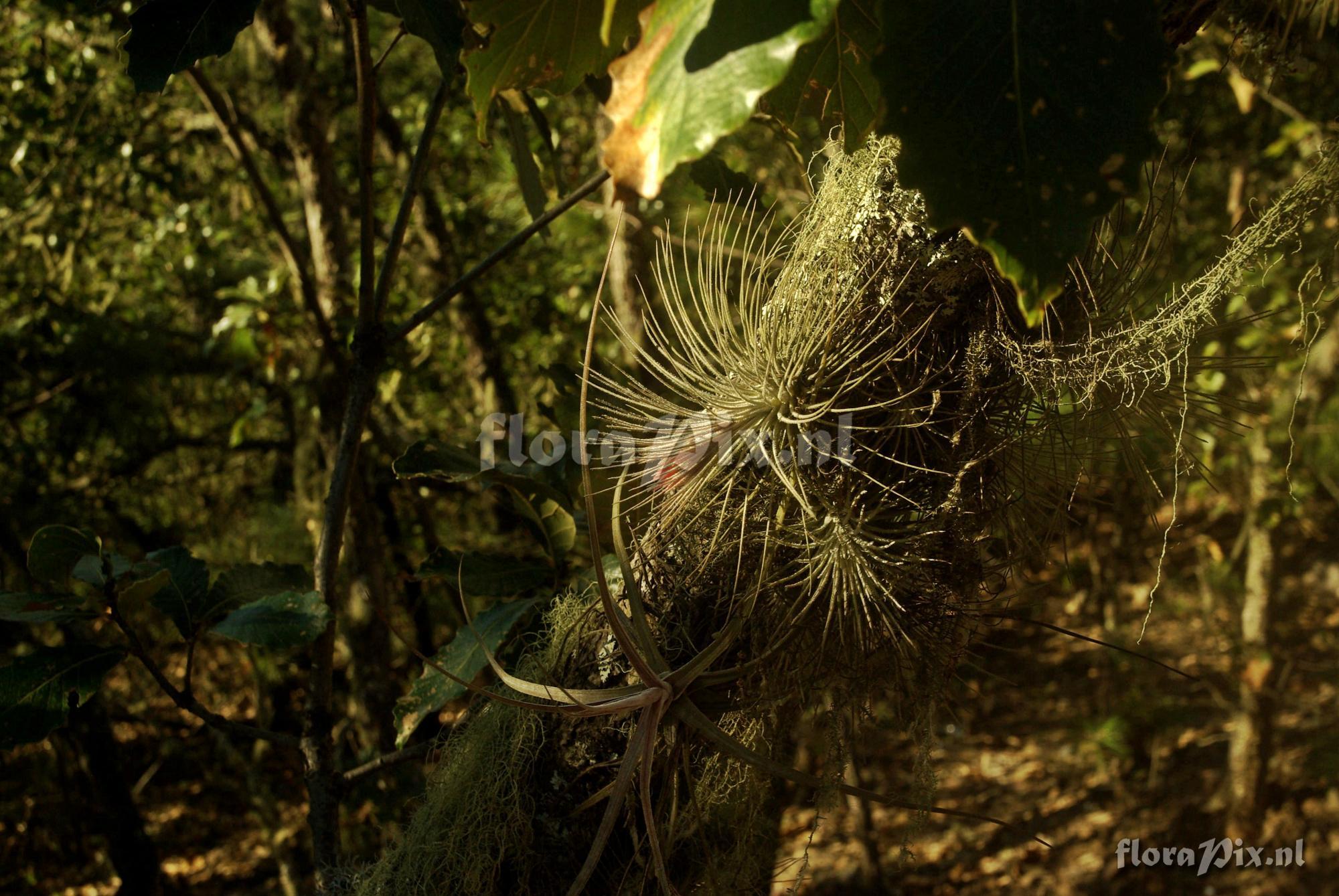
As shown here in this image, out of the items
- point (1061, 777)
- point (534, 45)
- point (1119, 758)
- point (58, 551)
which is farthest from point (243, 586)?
point (1061, 777)

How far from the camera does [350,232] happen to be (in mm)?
3451

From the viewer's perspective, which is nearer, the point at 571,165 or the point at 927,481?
the point at 927,481

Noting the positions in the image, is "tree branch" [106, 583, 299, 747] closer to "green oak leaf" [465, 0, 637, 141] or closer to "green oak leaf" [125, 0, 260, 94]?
"green oak leaf" [125, 0, 260, 94]

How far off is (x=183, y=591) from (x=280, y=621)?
0.15 m

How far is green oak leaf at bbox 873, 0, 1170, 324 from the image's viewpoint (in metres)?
0.62

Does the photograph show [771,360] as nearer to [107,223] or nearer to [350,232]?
[350,232]

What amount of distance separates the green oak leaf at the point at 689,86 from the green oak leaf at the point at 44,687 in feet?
3.03

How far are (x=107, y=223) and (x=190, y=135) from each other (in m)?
0.54

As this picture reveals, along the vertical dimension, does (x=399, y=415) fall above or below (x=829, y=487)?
above

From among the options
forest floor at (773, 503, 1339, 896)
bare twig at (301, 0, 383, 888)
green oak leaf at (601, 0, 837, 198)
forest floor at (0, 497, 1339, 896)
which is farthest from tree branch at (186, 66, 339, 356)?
forest floor at (773, 503, 1339, 896)

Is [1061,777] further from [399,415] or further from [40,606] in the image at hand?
[40,606]

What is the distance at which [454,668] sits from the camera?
1189mm

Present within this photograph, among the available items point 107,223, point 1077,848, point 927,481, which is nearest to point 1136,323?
point 927,481

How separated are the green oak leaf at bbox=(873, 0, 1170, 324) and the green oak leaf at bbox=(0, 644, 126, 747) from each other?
1.05 metres
